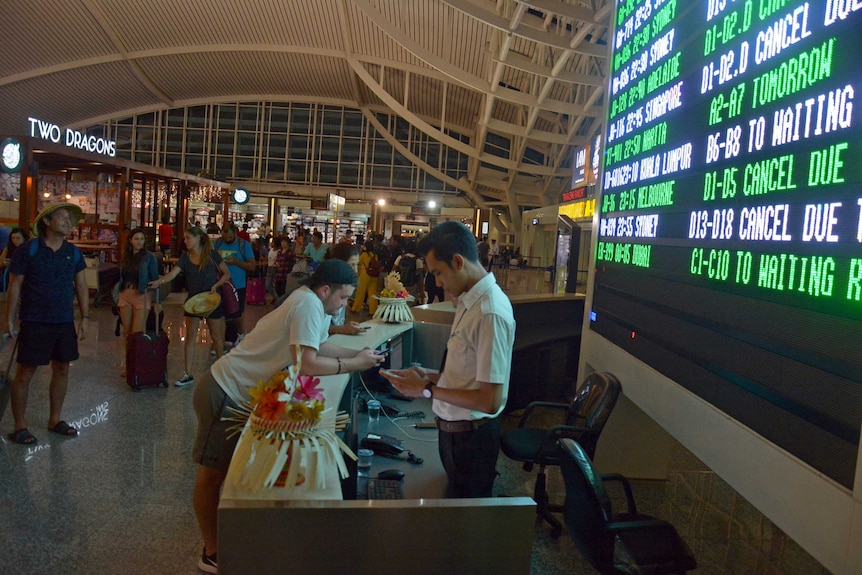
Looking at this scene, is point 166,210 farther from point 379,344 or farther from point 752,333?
point 752,333

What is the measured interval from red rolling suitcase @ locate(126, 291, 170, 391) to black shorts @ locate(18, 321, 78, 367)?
1540mm

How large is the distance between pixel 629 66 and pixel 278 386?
127 inches

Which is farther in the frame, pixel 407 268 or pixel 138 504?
pixel 407 268

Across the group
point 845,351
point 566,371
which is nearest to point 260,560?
point 845,351

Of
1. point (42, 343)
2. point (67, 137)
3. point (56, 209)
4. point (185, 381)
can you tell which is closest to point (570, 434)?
point (42, 343)

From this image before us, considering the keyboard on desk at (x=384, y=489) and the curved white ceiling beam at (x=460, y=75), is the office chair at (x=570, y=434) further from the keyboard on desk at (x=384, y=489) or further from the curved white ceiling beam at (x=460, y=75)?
the curved white ceiling beam at (x=460, y=75)

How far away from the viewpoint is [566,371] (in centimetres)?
725

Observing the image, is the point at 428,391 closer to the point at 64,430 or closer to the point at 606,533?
the point at 606,533

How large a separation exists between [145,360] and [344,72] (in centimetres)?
2686

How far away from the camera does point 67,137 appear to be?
12242 mm

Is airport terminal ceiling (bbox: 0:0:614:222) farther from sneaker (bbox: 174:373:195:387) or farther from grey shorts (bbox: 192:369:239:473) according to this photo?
grey shorts (bbox: 192:369:239:473)

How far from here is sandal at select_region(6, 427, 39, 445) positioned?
4.70 meters

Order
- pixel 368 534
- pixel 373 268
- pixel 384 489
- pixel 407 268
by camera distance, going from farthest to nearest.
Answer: pixel 407 268 → pixel 373 268 → pixel 384 489 → pixel 368 534

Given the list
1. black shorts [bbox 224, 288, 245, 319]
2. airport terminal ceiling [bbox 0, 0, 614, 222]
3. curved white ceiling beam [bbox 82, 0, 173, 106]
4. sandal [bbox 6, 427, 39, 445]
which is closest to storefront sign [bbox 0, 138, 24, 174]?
black shorts [bbox 224, 288, 245, 319]
